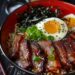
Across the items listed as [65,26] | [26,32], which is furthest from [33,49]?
[65,26]

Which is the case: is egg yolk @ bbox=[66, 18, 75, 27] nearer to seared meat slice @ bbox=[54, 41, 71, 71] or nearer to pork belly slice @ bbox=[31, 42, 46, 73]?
seared meat slice @ bbox=[54, 41, 71, 71]

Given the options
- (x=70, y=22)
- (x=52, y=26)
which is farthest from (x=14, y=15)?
(x=70, y=22)

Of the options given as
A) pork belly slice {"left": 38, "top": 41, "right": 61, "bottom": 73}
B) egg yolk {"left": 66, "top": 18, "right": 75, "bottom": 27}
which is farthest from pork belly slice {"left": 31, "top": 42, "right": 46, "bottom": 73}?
egg yolk {"left": 66, "top": 18, "right": 75, "bottom": 27}

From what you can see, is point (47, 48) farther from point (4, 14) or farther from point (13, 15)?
point (4, 14)

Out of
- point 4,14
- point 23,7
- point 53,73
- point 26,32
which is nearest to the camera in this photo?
point 53,73

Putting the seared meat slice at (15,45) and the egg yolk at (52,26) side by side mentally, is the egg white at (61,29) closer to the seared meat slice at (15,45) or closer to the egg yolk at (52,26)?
the egg yolk at (52,26)
